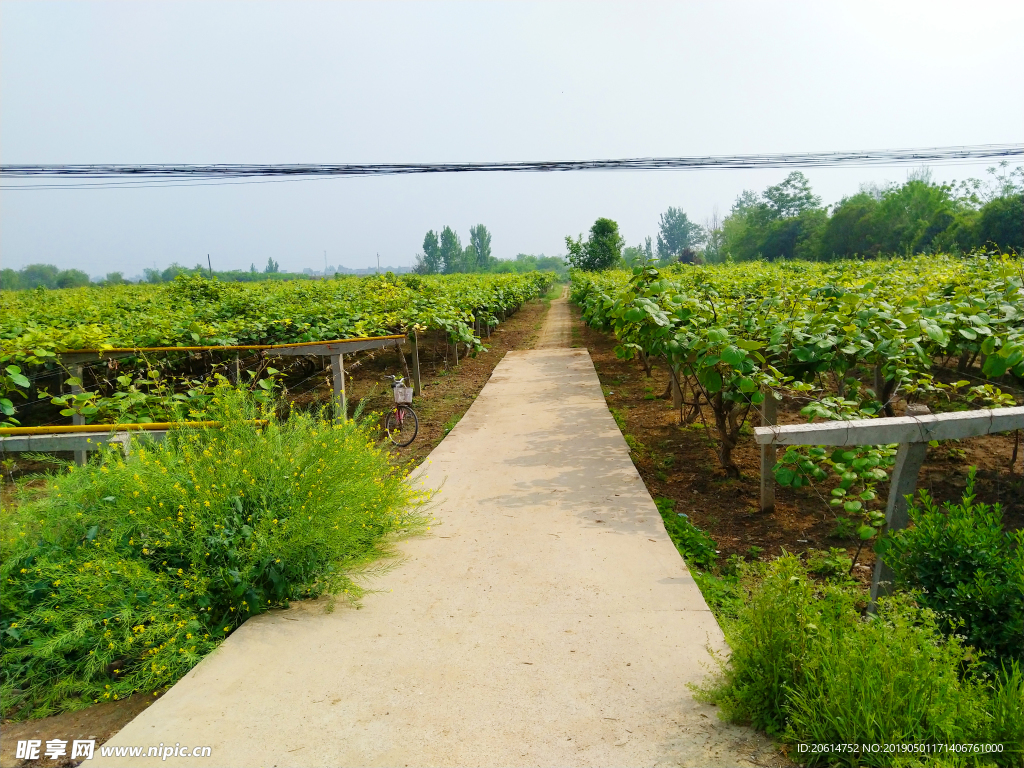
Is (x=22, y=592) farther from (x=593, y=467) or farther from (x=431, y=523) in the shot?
(x=593, y=467)

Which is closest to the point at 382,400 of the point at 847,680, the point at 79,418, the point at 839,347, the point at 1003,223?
the point at 79,418

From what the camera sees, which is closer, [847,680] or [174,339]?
[847,680]

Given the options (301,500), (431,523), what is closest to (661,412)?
(431,523)

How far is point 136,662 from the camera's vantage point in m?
3.28

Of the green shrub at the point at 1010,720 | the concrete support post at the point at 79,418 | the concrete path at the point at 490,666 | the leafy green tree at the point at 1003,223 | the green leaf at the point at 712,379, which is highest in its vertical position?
the leafy green tree at the point at 1003,223

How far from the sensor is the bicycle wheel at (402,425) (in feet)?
26.6

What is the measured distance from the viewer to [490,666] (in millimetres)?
3125

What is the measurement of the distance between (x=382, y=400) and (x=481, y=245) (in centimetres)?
10656

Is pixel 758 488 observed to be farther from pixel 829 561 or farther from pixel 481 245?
pixel 481 245

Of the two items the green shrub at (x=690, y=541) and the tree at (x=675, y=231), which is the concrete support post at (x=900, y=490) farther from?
the tree at (x=675, y=231)

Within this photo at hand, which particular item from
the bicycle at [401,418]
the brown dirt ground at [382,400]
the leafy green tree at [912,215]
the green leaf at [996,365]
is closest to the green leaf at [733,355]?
the green leaf at [996,365]

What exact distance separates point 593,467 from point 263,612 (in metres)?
3.55

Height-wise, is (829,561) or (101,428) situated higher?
(101,428)

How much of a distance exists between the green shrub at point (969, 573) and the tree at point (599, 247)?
129 ft
